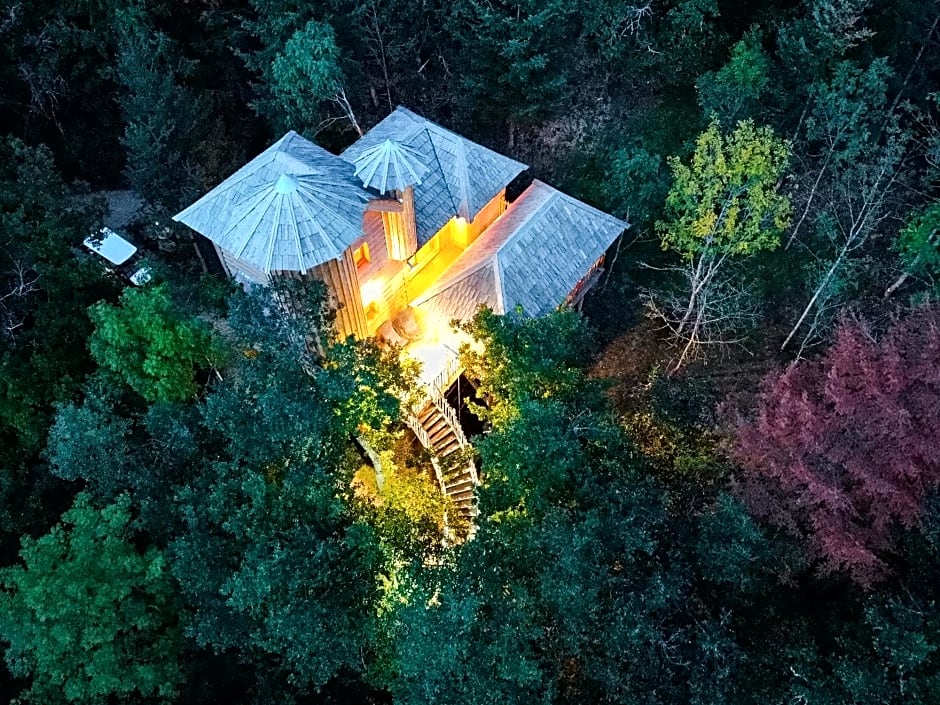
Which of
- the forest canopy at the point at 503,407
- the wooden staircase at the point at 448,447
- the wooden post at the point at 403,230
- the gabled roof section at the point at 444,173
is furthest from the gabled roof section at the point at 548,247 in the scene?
the wooden staircase at the point at 448,447

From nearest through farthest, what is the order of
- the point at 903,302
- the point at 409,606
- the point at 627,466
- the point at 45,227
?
the point at 409,606 → the point at 627,466 → the point at 45,227 → the point at 903,302

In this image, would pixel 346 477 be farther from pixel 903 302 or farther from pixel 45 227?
pixel 903 302

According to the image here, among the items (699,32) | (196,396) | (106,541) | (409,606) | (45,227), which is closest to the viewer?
(409,606)

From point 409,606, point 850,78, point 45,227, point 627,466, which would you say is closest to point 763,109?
point 850,78

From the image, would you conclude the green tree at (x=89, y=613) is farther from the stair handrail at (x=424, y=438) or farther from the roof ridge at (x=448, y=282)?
the roof ridge at (x=448, y=282)

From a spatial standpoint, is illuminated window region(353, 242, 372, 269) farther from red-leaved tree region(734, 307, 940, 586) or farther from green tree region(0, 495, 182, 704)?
red-leaved tree region(734, 307, 940, 586)

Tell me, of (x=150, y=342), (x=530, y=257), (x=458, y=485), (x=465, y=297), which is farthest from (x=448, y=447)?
(x=150, y=342)

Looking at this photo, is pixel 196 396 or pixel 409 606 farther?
pixel 196 396
